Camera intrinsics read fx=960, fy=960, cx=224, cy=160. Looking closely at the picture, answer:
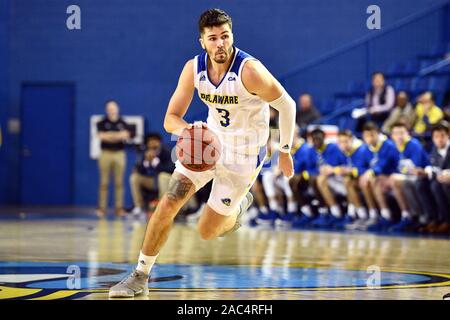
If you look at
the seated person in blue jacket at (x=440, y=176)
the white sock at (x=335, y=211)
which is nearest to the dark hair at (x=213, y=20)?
the seated person in blue jacket at (x=440, y=176)

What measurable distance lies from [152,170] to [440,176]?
5642mm

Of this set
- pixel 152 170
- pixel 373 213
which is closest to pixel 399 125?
pixel 373 213

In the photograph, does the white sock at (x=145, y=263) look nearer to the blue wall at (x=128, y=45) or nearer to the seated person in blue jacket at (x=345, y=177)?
the seated person in blue jacket at (x=345, y=177)

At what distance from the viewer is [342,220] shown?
556 inches

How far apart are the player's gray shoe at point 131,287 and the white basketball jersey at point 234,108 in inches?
44.8

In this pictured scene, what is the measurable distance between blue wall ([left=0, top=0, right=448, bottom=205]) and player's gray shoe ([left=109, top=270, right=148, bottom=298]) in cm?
1386

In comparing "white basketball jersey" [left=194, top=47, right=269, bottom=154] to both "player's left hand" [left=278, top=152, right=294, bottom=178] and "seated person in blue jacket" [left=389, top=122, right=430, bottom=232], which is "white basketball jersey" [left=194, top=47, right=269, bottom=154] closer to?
"player's left hand" [left=278, top=152, right=294, bottom=178]

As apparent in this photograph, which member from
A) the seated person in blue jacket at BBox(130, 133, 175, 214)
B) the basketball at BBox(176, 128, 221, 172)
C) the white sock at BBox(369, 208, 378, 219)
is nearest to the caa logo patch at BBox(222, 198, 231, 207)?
the basketball at BBox(176, 128, 221, 172)

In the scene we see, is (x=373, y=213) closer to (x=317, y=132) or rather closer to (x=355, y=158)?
(x=355, y=158)

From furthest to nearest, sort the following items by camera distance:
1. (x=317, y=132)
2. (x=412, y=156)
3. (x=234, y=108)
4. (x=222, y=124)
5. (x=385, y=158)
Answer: (x=317, y=132), (x=385, y=158), (x=412, y=156), (x=222, y=124), (x=234, y=108)

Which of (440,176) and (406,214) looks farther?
(406,214)

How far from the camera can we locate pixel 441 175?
11.9 m

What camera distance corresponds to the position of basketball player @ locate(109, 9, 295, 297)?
5957 millimetres

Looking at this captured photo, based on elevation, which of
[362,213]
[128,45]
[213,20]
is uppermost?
[128,45]
